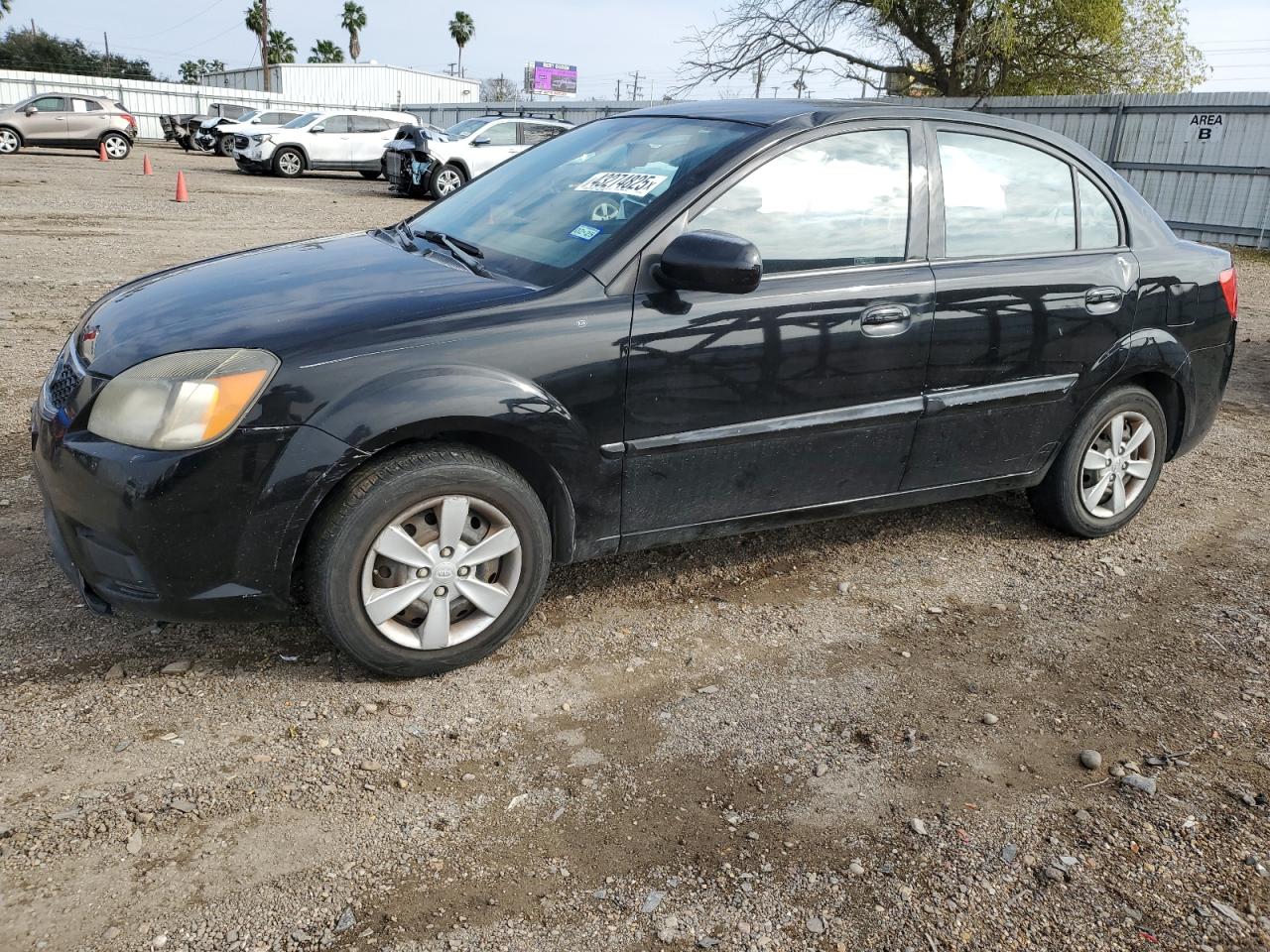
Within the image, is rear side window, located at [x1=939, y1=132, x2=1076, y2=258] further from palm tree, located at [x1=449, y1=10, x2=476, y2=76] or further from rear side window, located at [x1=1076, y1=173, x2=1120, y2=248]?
palm tree, located at [x1=449, y1=10, x2=476, y2=76]

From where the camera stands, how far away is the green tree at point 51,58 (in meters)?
66.5

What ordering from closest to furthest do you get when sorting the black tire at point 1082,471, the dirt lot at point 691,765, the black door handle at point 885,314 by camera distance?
the dirt lot at point 691,765 → the black door handle at point 885,314 → the black tire at point 1082,471

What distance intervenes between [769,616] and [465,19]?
3719 inches

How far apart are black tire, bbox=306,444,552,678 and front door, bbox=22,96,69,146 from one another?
97.1ft

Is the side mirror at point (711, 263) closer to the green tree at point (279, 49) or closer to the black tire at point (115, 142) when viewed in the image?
the black tire at point (115, 142)

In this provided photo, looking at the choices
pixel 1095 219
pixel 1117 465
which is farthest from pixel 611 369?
pixel 1117 465

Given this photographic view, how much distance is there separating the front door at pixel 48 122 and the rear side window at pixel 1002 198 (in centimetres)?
2955

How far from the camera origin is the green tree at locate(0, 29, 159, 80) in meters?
66.5

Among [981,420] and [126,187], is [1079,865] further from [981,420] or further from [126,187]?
[126,187]

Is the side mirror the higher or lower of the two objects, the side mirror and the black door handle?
the higher

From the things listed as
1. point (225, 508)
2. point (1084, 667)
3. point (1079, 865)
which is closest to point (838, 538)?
point (1084, 667)

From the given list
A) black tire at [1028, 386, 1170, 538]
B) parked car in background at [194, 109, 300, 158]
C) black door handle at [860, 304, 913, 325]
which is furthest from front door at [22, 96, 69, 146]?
black tire at [1028, 386, 1170, 538]

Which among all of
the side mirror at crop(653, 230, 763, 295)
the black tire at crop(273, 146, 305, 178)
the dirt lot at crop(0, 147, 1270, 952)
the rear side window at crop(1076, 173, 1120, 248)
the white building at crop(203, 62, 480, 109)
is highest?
the white building at crop(203, 62, 480, 109)

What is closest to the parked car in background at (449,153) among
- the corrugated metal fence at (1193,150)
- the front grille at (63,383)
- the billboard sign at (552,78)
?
the corrugated metal fence at (1193,150)
